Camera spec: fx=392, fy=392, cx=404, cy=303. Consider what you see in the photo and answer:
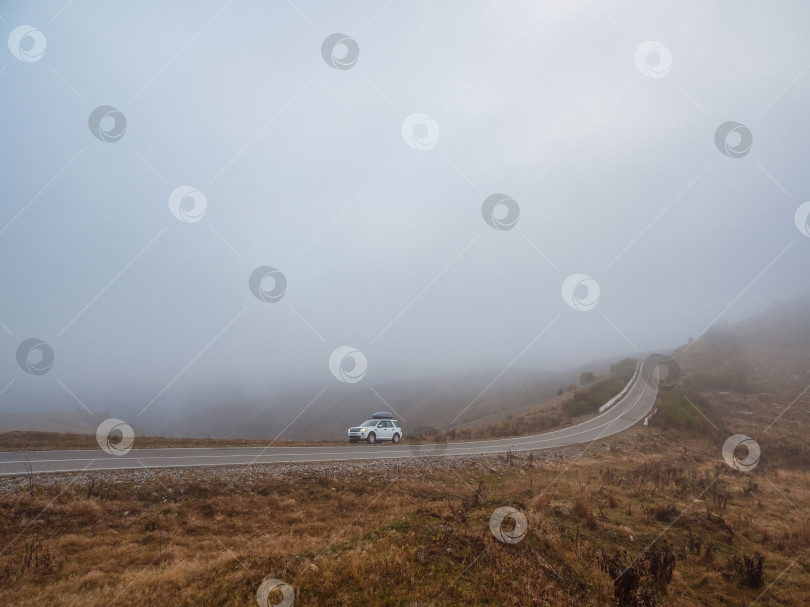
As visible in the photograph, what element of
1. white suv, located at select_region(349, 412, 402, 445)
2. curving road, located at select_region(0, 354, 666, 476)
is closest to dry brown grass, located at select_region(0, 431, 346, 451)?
curving road, located at select_region(0, 354, 666, 476)

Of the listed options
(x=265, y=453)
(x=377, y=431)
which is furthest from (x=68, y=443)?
(x=377, y=431)

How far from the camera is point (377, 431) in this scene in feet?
101

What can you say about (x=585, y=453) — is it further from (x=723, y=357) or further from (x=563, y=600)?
(x=723, y=357)


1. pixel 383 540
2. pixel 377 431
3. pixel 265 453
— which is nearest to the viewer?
pixel 383 540

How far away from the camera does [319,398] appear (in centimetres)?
13425

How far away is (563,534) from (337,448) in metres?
17.9

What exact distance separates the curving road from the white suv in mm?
1654

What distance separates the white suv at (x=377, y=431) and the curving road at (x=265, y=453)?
1.65 metres

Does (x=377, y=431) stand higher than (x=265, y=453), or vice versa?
(x=265, y=453)

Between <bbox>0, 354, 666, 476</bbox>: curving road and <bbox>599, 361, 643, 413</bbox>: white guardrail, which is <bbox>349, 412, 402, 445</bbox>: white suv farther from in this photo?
<bbox>599, 361, 643, 413</bbox>: white guardrail

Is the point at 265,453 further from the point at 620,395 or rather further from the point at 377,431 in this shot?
the point at 620,395

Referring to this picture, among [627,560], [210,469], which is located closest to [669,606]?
[627,560]

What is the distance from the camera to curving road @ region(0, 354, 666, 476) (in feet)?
56.1

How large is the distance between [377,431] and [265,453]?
10.1 metres
